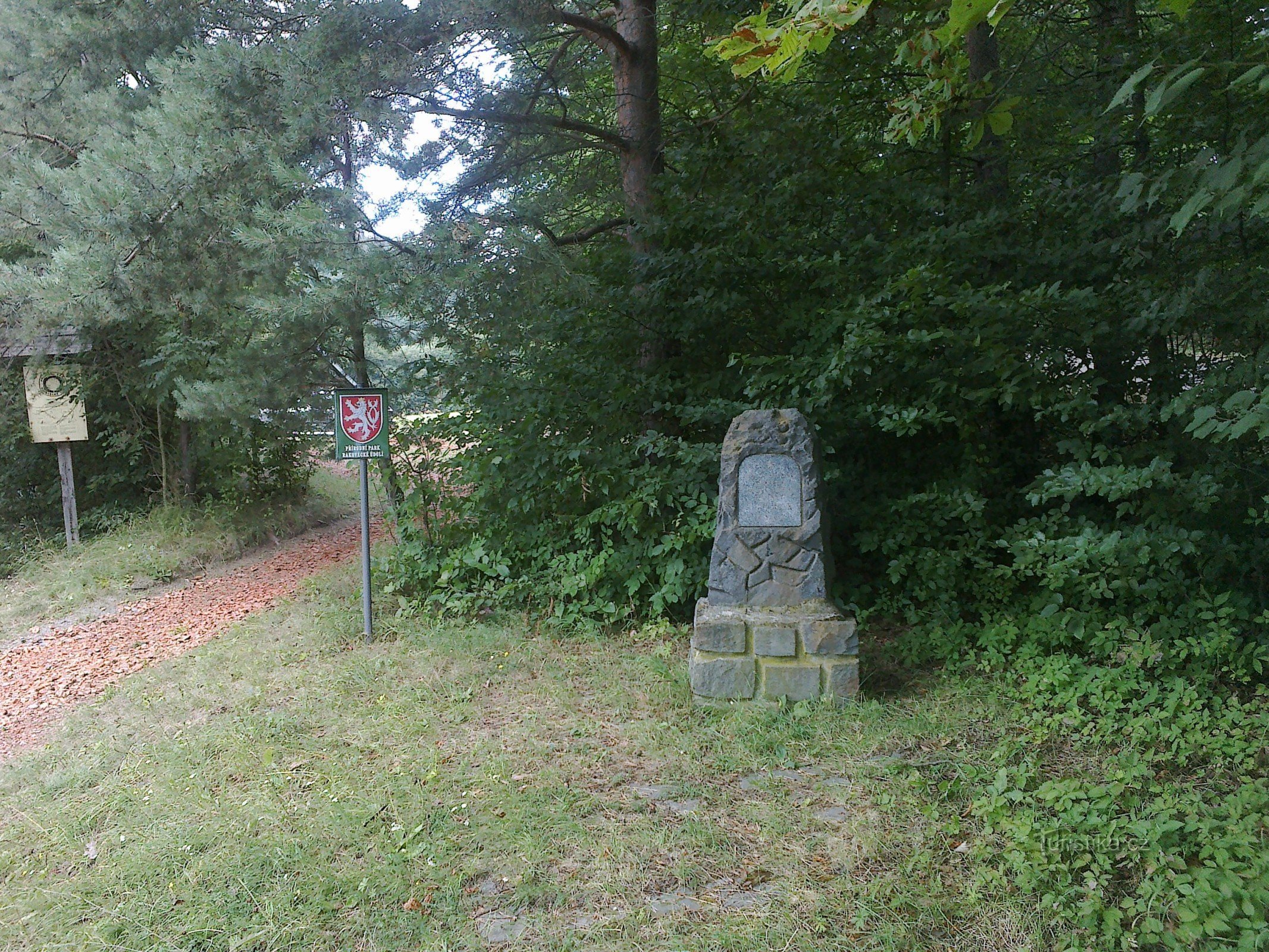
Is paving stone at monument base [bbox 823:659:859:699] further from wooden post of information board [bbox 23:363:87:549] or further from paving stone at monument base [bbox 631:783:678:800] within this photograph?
wooden post of information board [bbox 23:363:87:549]

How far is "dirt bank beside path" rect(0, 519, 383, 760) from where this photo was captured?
17.9 feet

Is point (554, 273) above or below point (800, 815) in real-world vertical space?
above

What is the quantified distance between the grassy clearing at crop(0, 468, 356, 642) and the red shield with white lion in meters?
4.06

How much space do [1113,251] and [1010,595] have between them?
7.04ft

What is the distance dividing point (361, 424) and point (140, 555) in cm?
482


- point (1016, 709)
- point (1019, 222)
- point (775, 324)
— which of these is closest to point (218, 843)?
point (1016, 709)

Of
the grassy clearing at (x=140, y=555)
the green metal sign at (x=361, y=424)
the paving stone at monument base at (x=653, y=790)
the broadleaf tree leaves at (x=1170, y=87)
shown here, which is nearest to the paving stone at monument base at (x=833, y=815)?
the paving stone at monument base at (x=653, y=790)

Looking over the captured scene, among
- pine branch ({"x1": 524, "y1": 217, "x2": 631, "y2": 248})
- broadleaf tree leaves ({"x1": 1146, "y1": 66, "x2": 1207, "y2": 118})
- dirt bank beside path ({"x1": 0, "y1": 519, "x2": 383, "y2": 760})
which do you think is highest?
pine branch ({"x1": 524, "y1": 217, "x2": 631, "y2": 248})

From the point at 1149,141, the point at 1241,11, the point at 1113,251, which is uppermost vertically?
the point at 1241,11

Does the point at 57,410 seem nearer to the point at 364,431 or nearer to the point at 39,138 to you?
the point at 39,138

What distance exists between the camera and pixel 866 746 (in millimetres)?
3914

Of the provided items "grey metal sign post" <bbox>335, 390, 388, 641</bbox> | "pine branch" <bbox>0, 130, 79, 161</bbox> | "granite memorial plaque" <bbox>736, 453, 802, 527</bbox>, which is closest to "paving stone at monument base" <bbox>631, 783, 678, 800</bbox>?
"granite memorial plaque" <bbox>736, 453, 802, 527</bbox>

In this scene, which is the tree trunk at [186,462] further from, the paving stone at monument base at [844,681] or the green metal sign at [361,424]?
the paving stone at monument base at [844,681]

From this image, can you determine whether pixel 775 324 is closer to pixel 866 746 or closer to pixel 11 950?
pixel 866 746
